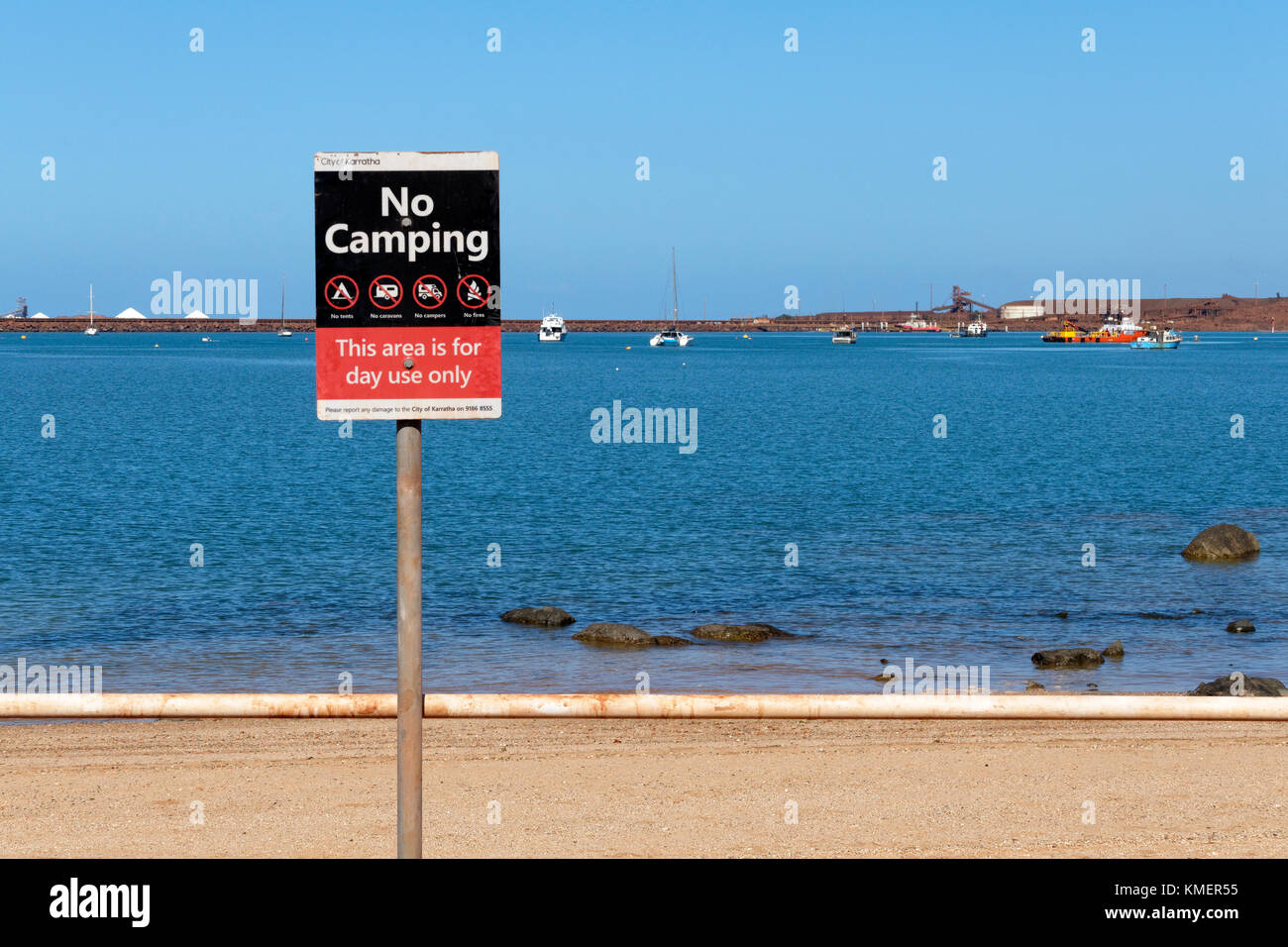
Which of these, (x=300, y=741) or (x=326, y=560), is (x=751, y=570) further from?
(x=300, y=741)

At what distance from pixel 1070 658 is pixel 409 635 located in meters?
→ 17.0

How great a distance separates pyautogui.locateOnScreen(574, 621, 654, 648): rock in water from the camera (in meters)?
22.3

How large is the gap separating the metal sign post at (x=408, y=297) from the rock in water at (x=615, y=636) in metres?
16.9

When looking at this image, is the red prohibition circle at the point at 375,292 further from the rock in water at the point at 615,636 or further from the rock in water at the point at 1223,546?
the rock in water at the point at 1223,546

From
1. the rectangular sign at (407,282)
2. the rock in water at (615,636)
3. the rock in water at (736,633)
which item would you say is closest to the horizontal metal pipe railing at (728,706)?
the rectangular sign at (407,282)

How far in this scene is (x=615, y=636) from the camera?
Answer: 22.5 metres

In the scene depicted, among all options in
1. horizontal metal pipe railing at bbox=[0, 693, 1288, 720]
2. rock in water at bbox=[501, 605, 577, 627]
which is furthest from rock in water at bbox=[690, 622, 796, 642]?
horizontal metal pipe railing at bbox=[0, 693, 1288, 720]

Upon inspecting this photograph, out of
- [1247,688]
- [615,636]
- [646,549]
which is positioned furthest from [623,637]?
[646,549]

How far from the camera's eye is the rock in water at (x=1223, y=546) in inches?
1262

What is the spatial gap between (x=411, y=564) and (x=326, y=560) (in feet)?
93.9

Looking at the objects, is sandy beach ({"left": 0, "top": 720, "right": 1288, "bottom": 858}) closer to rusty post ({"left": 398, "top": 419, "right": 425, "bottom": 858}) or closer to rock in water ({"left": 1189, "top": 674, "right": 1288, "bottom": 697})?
rusty post ({"left": 398, "top": 419, "right": 425, "bottom": 858})

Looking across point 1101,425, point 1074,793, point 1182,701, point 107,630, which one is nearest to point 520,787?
point 1074,793

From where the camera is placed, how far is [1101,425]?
266 feet
